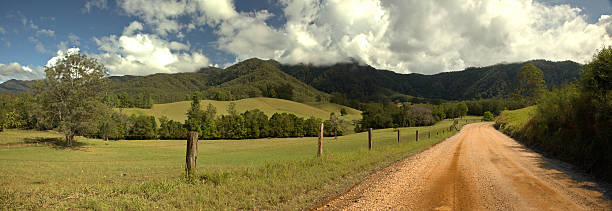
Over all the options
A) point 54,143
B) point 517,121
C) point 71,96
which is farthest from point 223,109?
point 517,121

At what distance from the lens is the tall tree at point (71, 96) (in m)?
35.5

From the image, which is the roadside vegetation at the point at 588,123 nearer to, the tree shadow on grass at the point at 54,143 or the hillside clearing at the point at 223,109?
the tree shadow on grass at the point at 54,143

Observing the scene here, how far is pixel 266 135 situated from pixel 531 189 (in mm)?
90937

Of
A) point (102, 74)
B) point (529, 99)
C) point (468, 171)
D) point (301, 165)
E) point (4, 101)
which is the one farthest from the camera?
point (4, 101)

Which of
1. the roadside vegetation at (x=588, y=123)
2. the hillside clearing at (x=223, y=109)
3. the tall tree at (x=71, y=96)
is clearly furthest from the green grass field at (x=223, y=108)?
the roadside vegetation at (x=588, y=123)

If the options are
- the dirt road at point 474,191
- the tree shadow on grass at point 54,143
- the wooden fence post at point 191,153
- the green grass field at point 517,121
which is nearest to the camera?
the dirt road at point 474,191

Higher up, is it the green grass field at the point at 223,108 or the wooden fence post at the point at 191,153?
the green grass field at the point at 223,108

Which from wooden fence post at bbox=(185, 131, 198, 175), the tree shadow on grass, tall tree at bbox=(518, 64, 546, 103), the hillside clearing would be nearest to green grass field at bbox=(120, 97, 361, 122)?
the hillside clearing

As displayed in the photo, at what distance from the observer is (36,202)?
6.06m

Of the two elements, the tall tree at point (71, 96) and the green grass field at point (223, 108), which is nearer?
the tall tree at point (71, 96)

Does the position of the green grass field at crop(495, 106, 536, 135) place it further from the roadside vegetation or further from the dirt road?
the dirt road

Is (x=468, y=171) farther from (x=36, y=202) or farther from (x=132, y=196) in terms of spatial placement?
(x=36, y=202)

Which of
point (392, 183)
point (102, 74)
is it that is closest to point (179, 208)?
point (392, 183)

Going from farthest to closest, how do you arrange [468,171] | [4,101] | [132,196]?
[4,101], [468,171], [132,196]
